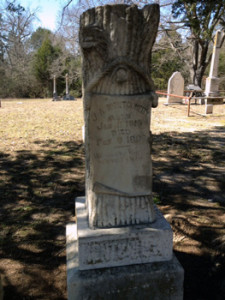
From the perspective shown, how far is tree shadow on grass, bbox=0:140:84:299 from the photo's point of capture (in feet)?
8.77

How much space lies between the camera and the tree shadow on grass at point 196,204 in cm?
263

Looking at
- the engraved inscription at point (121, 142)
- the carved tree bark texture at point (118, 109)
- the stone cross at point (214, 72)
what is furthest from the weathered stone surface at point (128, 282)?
the stone cross at point (214, 72)

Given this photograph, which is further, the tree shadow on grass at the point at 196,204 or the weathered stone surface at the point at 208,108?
the weathered stone surface at the point at 208,108

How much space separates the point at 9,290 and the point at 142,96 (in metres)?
2.18

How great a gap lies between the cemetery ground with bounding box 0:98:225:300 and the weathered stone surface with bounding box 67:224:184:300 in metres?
0.40

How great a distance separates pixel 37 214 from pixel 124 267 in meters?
1.93

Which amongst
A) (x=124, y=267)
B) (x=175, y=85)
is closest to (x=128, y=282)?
(x=124, y=267)

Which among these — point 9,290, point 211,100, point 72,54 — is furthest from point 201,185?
point 72,54

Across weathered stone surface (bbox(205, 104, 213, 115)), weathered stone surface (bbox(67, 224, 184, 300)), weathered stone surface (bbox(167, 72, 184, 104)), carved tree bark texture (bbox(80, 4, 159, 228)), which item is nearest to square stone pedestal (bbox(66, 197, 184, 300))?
weathered stone surface (bbox(67, 224, 184, 300))

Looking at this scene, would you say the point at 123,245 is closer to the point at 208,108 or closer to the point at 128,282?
the point at 128,282

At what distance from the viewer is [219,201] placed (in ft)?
13.4

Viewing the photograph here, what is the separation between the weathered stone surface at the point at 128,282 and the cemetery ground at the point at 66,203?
0.40 metres

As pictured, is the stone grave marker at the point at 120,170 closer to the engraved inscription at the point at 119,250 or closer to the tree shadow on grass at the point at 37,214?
the engraved inscription at the point at 119,250

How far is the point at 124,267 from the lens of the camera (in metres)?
2.27
